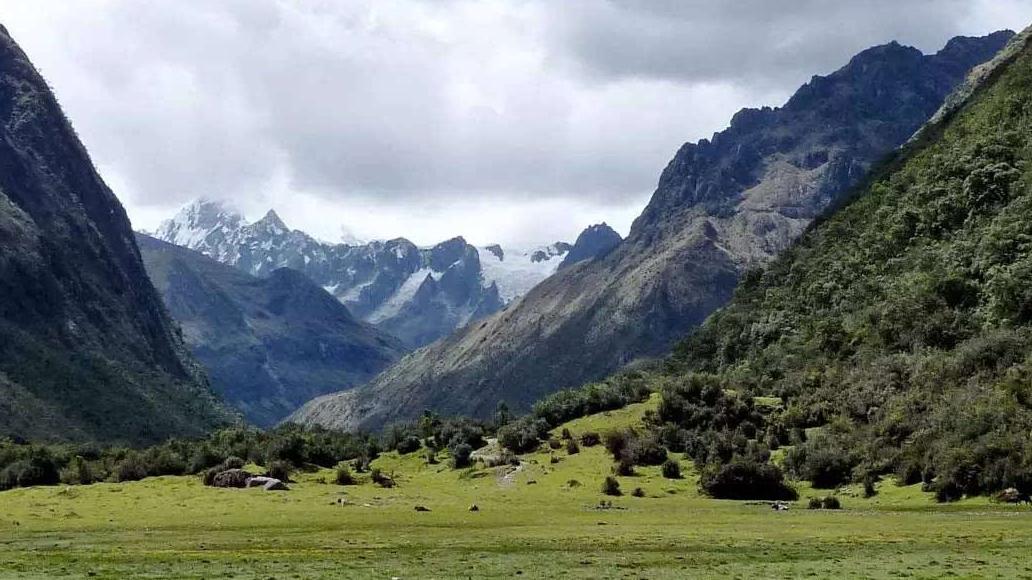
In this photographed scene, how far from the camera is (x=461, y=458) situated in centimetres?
14200

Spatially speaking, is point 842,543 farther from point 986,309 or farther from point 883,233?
point 883,233

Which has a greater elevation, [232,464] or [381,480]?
[232,464]

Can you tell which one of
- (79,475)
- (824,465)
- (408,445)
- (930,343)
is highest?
(930,343)

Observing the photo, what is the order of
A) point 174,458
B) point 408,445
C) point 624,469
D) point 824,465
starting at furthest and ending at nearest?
point 408,445, point 174,458, point 624,469, point 824,465

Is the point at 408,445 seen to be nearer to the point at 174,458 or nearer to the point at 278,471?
the point at 174,458

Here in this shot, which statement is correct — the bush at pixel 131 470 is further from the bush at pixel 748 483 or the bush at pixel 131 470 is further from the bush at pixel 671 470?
the bush at pixel 748 483

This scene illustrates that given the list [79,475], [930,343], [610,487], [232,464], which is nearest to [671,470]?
[610,487]

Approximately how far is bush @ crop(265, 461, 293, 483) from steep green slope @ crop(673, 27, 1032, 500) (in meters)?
64.7

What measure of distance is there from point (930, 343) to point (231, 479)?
10449 cm

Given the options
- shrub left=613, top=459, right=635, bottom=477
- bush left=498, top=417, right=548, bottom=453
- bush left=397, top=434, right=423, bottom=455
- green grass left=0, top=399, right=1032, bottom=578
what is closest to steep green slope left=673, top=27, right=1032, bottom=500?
green grass left=0, top=399, right=1032, bottom=578

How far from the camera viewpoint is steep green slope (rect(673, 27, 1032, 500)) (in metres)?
101

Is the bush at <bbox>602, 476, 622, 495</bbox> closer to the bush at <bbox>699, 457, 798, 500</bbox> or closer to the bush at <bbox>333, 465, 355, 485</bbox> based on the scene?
the bush at <bbox>699, 457, 798, 500</bbox>

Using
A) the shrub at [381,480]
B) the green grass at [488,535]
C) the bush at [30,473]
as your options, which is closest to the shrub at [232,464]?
the green grass at [488,535]

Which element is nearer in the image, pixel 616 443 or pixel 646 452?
pixel 646 452
